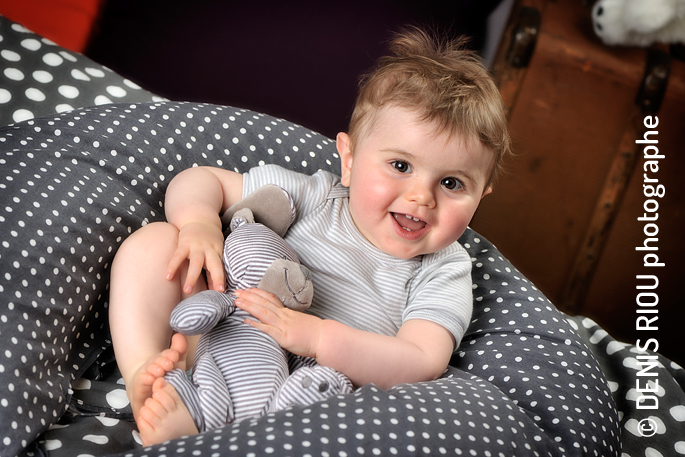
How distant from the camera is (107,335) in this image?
857mm

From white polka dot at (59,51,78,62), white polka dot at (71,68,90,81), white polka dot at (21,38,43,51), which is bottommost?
white polka dot at (71,68,90,81)

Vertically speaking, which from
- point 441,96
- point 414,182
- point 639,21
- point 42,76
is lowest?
point 42,76

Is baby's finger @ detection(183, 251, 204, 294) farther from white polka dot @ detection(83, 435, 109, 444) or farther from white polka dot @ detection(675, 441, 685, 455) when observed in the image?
white polka dot @ detection(675, 441, 685, 455)

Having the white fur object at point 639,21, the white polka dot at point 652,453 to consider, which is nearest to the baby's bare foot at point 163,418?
the white polka dot at point 652,453

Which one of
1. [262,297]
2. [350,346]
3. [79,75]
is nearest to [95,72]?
[79,75]

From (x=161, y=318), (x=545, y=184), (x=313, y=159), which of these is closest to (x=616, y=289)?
(x=545, y=184)

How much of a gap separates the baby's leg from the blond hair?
393 millimetres

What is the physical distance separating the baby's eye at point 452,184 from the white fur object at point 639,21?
1.11 metres

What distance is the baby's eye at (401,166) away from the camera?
0.89 meters

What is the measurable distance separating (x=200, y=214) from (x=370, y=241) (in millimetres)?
293

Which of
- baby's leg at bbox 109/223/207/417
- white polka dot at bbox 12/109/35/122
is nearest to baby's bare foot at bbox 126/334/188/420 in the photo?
baby's leg at bbox 109/223/207/417

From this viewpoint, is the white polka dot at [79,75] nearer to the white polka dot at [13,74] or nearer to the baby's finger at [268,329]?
the white polka dot at [13,74]

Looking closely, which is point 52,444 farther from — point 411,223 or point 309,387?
point 411,223

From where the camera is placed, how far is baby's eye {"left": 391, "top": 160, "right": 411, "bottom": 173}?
888 mm
